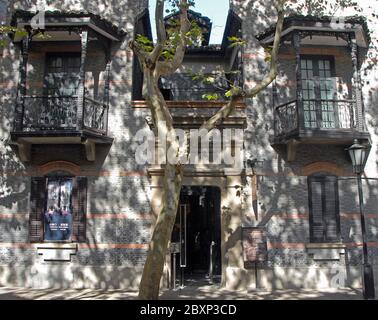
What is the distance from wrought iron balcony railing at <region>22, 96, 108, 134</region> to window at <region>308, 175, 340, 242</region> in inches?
253

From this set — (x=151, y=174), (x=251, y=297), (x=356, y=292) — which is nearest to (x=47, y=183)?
(x=151, y=174)

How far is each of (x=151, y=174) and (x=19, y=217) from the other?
13.3 feet

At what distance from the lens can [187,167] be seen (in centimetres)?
1259

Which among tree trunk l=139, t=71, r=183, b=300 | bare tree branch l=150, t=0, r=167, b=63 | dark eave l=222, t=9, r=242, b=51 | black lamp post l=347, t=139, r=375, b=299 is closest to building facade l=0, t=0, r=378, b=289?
dark eave l=222, t=9, r=242, b=51

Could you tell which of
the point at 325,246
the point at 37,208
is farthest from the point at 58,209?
the point at 325,246

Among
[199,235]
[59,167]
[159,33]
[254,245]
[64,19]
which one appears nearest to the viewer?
[159,33]

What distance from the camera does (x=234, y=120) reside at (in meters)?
12.8

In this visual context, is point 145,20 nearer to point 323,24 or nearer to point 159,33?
point 323,24

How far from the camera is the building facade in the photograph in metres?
12.2

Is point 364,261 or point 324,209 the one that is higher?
point 324,209

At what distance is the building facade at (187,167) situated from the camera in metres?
12.2

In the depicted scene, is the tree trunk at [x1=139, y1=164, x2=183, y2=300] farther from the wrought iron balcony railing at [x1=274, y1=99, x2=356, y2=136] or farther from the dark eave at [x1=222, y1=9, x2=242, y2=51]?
the dark eave at [x1=222, y1=9, x2=242, y2=51]

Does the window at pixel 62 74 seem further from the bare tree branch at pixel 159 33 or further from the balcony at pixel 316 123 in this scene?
the balcony at pixel 316 123

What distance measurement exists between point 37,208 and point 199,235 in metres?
5.69
